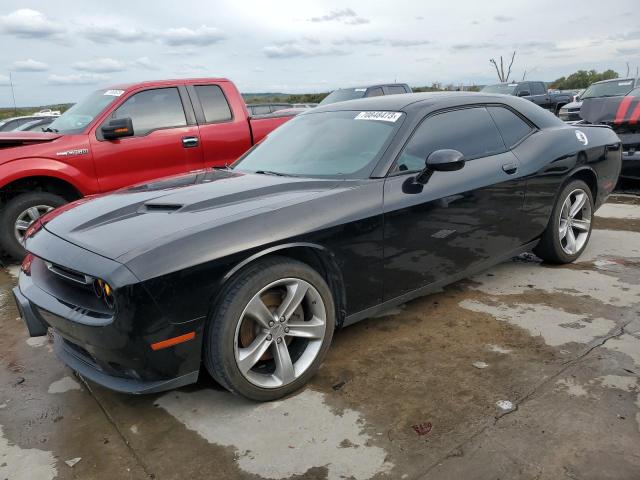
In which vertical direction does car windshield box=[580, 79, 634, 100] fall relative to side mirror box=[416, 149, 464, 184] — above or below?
above

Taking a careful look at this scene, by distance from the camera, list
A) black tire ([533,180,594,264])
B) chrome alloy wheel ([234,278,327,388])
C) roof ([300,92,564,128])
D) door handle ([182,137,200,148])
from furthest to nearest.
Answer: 1. door handle ([182,137,200,148])
2. black tire ([533,180,594,264])
3. roof ([300,92,564,128])
4. chrome alloy wheel ([234,278,327,388])

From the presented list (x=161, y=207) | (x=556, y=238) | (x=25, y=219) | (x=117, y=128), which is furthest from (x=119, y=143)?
(x=556, y=238)

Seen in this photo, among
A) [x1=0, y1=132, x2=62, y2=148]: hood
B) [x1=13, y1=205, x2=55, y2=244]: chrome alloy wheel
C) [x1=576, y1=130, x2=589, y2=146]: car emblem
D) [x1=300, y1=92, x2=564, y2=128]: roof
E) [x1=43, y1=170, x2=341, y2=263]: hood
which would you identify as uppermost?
[x1=300, y1=92, x2=564, y2=128]: roof

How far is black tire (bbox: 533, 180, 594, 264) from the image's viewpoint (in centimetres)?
423

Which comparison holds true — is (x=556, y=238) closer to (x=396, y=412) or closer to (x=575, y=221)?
(x=575, y=221)

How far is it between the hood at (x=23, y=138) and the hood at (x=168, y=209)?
102 inches

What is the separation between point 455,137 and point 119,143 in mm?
3645

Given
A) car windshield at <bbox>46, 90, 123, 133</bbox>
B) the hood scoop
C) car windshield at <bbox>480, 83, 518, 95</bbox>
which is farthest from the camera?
car windshield at <bbox>480, 83, 518, 95</bbox>

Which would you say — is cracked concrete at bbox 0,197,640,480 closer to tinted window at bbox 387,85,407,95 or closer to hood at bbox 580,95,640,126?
hood at bbox 580,95,640,126

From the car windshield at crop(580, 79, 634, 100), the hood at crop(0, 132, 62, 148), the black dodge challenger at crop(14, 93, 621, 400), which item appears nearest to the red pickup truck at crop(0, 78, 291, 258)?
the hood at crop(0, 132, 62, 148)

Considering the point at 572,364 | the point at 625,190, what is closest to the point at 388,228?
the point at 572,364

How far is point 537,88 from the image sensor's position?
18375 millimetres

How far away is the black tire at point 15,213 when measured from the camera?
5.20 m

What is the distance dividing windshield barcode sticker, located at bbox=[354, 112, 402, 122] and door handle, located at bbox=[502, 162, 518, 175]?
3.02ft
